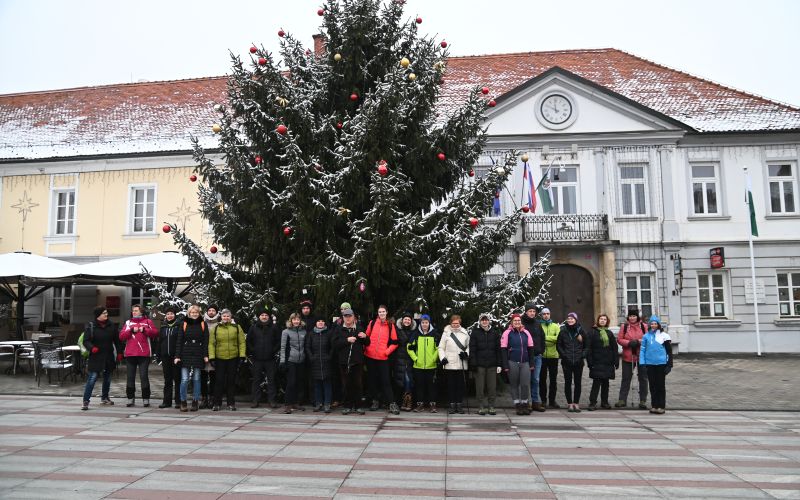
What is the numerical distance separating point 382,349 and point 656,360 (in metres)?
4.88

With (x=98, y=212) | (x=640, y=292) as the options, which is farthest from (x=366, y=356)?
(x=98, y=212)

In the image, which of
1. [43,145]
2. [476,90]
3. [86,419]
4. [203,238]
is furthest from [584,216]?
[43,145]

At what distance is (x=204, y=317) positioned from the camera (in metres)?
11.3

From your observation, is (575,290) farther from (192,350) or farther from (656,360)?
(192,350)

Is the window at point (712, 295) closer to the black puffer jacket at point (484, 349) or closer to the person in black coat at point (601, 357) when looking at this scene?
the person in black coat at point (601, 357)

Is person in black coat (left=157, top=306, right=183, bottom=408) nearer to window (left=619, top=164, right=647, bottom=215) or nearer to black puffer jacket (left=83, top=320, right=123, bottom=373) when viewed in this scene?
black puffer jacket (left=83, top=320, right=123, bottom=373)

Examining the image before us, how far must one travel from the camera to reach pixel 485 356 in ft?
35.1

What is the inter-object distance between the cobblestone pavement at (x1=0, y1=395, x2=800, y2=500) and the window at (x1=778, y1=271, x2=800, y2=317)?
40.1 ft

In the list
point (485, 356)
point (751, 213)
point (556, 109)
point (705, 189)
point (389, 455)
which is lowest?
point (389, 455)

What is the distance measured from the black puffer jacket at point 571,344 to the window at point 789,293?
13.8m

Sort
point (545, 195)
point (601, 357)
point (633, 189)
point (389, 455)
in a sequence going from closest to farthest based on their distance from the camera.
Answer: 1. point (389, 455)
2. point (601, 357)
3. point (545, 195)
4. point (633, 189)

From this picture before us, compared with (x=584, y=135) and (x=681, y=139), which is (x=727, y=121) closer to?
(x=681, y=139)

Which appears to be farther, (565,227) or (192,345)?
(565,227)

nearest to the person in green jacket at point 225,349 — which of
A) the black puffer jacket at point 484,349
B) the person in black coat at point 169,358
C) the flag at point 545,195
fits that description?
the person in black coat at point 169,358
